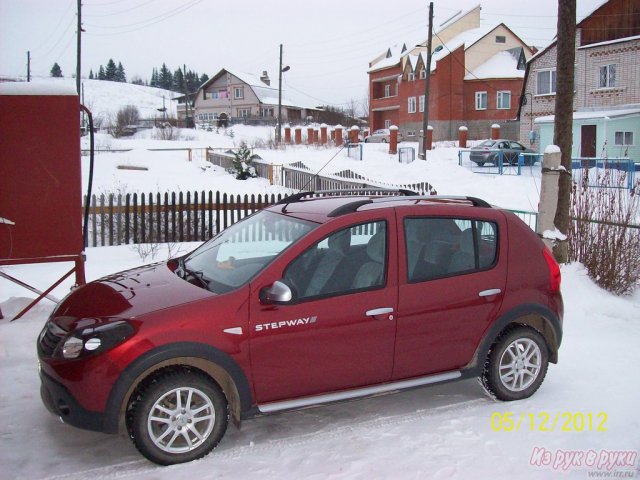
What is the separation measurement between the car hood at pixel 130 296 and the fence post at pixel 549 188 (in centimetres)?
521

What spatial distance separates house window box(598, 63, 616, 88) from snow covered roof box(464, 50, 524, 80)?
66.8ft

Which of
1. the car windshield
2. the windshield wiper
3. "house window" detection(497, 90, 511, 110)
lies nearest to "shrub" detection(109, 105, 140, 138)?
"house window" detection(497, 90, 511, 110)

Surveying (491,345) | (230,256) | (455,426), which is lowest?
(455,426)

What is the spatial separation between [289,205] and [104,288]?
64.3 inches

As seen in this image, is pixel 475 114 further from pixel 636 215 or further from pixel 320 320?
pixel 320 320

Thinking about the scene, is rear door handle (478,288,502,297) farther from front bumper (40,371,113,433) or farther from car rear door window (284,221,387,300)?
front bumper (40,371,113,433)

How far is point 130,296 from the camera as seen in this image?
4.52 meters

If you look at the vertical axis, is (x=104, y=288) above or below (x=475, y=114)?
below

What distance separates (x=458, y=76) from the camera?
183ft

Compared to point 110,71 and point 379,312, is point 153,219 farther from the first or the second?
point 110,71

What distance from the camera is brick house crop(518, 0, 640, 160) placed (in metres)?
33.3

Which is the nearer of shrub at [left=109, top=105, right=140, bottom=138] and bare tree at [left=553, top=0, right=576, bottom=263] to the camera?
bare tree at [left=553, top=0, right=576, bottom=263]

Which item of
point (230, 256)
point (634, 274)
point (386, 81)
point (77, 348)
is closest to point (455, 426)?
point (230, 256)

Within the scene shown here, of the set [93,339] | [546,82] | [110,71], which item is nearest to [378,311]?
[93,339]
